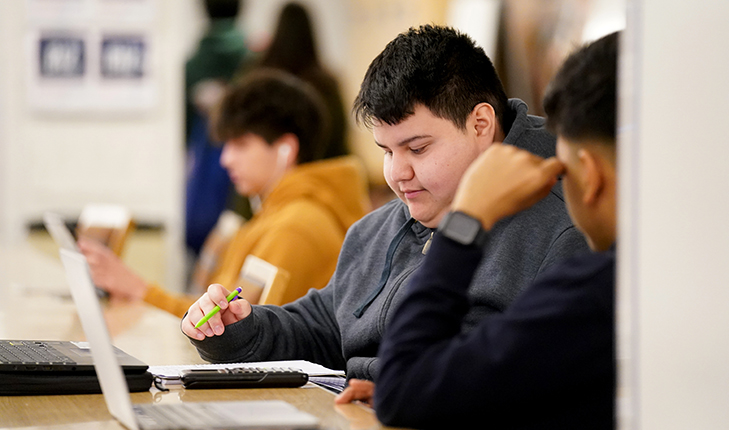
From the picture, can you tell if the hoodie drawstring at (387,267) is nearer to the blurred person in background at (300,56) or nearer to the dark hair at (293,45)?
the blurred person in background at (300,56)

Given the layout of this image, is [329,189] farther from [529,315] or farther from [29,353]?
[529,315]

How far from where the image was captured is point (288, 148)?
275 cm

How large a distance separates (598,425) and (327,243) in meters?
1.41

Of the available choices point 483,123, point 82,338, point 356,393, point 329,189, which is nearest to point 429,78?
point 483,123

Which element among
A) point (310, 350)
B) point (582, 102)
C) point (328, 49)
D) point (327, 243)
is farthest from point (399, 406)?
point (328, 49)

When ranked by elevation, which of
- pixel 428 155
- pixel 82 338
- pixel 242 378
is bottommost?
pixel 82 338

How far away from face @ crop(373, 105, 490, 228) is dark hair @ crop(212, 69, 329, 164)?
1.44 meters

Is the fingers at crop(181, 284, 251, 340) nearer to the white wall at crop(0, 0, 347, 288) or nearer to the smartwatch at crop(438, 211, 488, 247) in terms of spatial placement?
the smartwatch at crop(438, 211, 488, 247)

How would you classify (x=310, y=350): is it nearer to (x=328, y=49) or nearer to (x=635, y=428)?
(x=635, y=428)

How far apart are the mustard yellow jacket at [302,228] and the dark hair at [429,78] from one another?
0.94m

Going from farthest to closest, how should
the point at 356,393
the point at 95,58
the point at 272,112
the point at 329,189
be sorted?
the point at 95,58
the point at 272,112
the point at 329,189
the point at 356,393

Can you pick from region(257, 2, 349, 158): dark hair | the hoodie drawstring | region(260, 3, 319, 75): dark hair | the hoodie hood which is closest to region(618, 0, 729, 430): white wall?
the hoodie drawstring

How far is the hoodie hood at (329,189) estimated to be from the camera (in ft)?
8.10

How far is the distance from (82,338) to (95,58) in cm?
361
